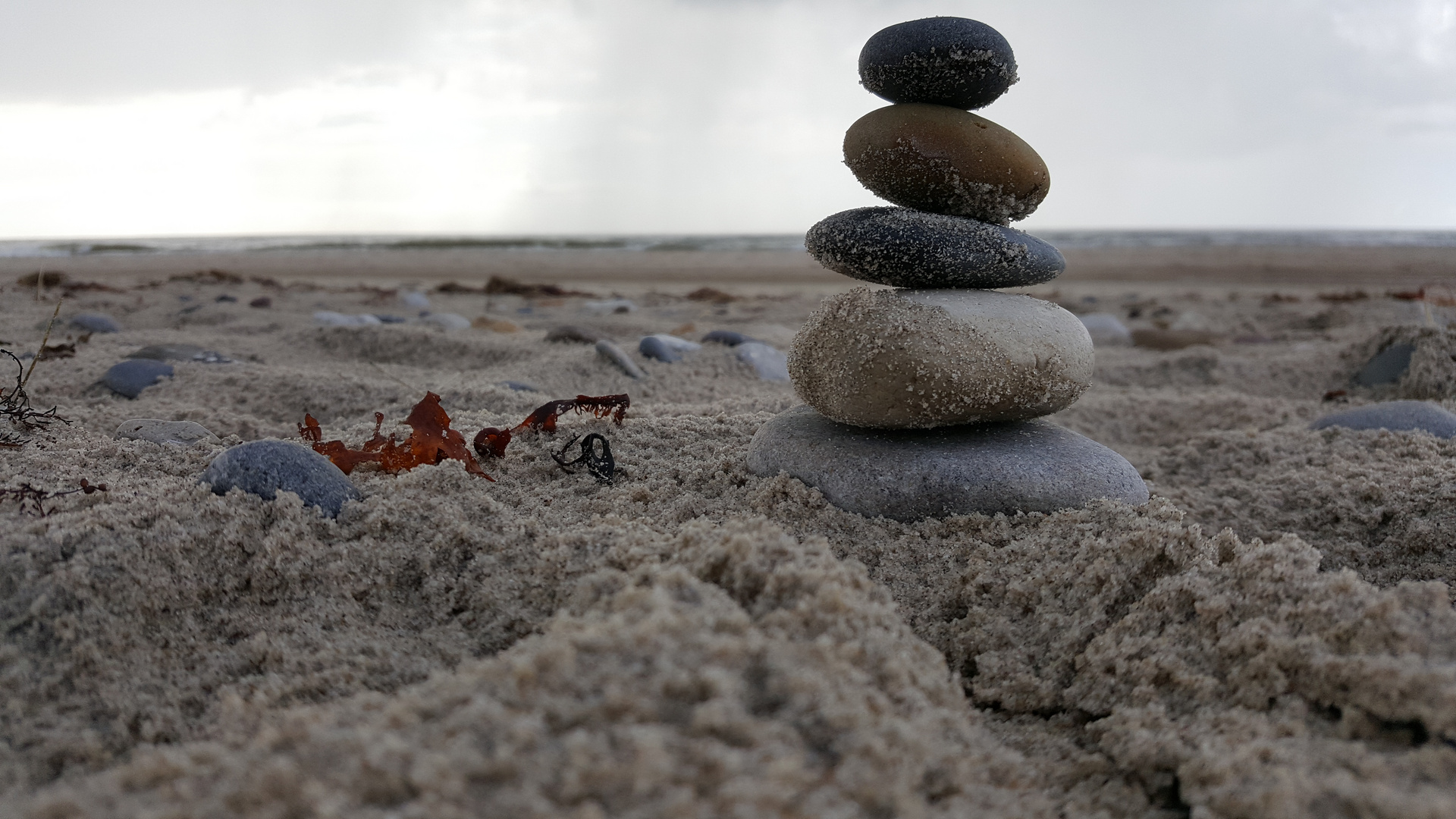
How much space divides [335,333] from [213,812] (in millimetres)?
5766

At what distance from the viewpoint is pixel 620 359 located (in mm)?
5051

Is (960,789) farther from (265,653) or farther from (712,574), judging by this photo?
(265,653)

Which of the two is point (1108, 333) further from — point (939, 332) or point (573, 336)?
point (939, 332)

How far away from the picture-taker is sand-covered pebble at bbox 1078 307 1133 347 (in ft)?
25.2

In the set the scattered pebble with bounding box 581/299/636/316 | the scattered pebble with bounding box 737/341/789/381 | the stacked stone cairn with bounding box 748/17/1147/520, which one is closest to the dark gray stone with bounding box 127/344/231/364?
the scattered pebble with bounding box 737/341/789/381

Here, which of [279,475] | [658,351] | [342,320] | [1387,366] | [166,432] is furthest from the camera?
[342,320]

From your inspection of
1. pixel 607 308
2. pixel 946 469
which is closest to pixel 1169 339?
pixel 607 308

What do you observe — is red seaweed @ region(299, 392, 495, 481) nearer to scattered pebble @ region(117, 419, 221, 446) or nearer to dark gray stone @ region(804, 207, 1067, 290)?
scattered pebble @ region(117, 419, 221, 446)

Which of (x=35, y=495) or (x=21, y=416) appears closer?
(x=35, y=495)

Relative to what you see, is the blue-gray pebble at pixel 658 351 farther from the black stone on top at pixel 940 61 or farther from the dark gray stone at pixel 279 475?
the dark gray stone at pixel 279 475

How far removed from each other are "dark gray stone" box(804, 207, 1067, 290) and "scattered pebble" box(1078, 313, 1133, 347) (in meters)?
5.12

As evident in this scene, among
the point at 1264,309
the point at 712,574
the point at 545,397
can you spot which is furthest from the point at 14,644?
the point at 1264,309

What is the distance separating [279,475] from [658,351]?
3.27 metres

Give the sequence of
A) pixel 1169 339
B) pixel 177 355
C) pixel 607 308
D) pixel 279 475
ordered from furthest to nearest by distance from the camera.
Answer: pixel 607 308 → pixel 1169 339 → pixel 177 355 → pixel 279 475
